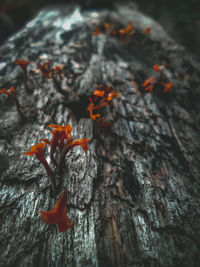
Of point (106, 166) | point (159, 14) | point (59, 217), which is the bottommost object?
point (59, 217)

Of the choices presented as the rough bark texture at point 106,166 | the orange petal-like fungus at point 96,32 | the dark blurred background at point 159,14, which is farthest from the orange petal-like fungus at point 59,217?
the dark blurred background at point 159,14

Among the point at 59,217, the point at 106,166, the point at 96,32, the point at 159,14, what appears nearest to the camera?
the point at 59,217

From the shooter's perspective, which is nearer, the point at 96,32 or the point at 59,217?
the point at 59,217

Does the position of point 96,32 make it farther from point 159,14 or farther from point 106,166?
point 159,14

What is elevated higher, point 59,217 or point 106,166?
point 106,166

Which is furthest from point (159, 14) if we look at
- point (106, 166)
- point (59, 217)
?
point (59, 217)

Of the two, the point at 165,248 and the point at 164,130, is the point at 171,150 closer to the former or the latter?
the point at 164,130

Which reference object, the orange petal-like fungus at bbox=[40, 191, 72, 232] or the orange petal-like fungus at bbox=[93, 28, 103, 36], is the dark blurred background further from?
the orange petal-like fungus at bbox=[40, 191, 72, 232]
